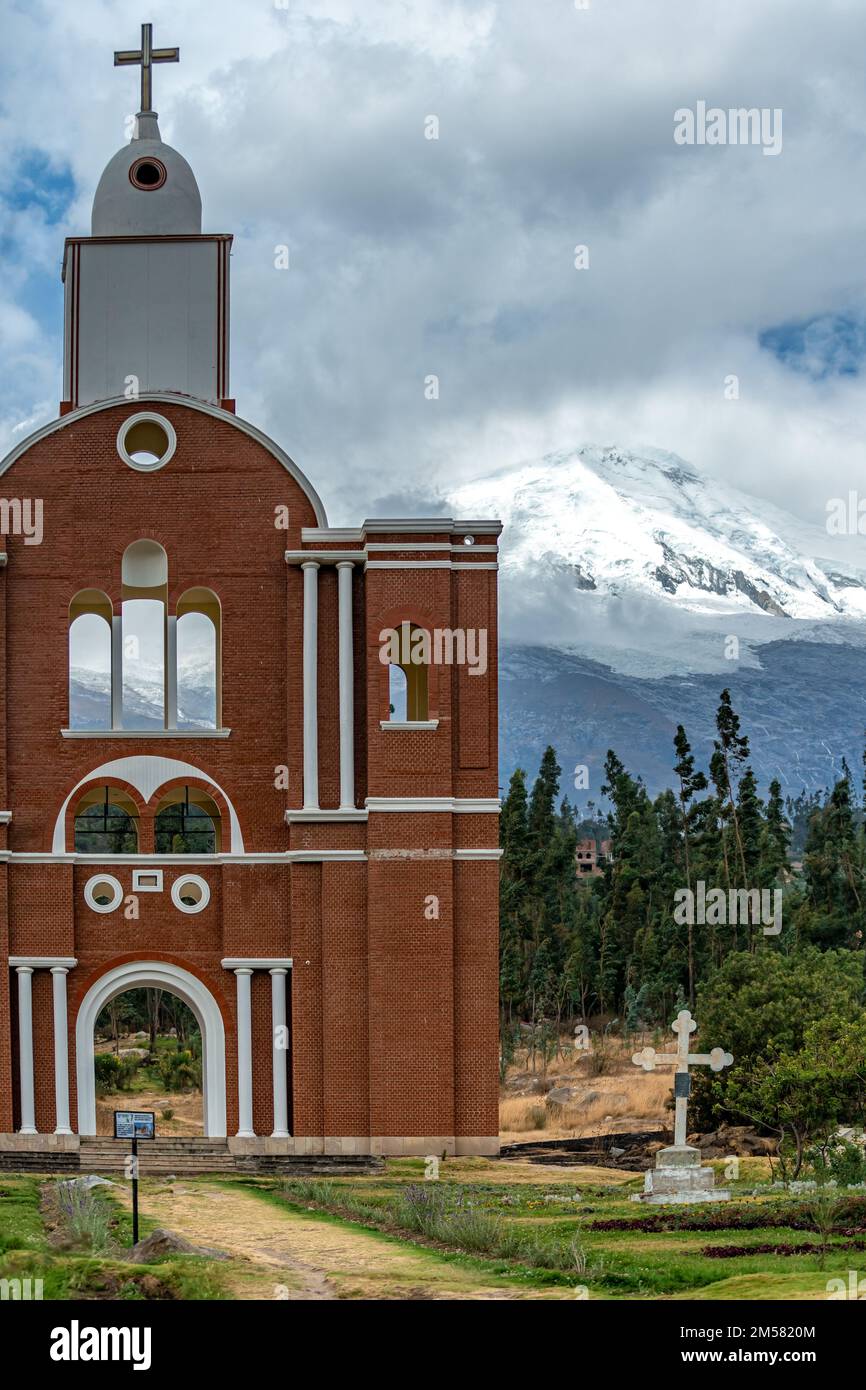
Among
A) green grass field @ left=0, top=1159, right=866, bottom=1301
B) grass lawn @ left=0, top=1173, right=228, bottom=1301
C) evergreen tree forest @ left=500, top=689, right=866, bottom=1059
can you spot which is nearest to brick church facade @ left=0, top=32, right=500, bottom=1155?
green grass field @ left=0, top=1159, right=866, bottom=1301

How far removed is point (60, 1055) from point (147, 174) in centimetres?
1542

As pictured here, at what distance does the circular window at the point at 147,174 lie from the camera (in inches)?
1533

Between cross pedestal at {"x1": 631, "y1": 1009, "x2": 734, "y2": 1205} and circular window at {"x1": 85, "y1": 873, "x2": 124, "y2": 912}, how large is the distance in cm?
939

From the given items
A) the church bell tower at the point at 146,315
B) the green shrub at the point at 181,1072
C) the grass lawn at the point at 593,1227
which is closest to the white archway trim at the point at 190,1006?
the grass lawn at the point at 593,1227

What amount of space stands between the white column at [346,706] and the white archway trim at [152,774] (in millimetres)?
1917

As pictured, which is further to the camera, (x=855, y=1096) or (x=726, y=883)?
(x=726, y=883)

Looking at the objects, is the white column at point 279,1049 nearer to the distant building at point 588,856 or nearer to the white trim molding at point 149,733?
the white trim molding at point 149,733

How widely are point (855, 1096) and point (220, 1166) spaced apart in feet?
32.8

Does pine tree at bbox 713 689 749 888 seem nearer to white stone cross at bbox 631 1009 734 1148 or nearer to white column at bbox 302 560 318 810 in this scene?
white column at bbox 302 560 318 810

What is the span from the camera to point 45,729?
120ft

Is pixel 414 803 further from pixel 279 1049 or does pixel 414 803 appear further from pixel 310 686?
pixel 279 1049

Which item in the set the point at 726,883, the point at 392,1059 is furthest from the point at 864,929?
the point at 392,1059

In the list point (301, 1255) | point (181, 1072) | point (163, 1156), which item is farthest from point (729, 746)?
point (301, 1255)
